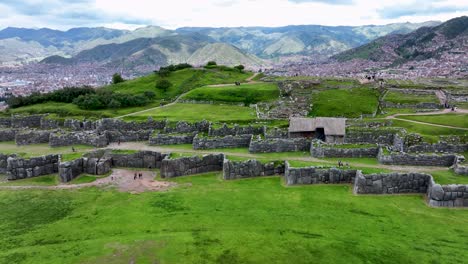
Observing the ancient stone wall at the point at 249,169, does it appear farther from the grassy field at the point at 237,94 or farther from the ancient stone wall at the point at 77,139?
the grassy field at the point at 237,94

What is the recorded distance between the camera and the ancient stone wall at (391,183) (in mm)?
30078

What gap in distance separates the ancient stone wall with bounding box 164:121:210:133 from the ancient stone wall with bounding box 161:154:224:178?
11.6 meters

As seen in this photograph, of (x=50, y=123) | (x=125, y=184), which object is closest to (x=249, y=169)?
(x=125, y=184)

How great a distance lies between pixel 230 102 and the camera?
67438mm

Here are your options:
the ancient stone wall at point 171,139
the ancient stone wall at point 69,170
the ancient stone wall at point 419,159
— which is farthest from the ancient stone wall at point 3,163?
the ancient stone wall at point 419,159

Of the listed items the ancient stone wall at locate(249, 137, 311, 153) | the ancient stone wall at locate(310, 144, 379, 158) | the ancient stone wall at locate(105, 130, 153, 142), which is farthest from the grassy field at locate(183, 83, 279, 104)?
the ancient stone wall at locate(310, 144, 379, 158)

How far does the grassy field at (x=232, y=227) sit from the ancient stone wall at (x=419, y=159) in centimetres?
519

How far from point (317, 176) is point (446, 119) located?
989 inches

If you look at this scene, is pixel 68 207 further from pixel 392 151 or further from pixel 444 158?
pixel 444 158

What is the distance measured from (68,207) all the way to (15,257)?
8211mm

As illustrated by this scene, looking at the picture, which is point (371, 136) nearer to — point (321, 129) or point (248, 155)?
point (321, 129)

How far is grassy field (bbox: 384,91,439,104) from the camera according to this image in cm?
6010

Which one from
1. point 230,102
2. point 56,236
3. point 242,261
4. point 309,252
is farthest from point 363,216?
point 230,102

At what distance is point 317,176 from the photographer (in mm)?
32844
